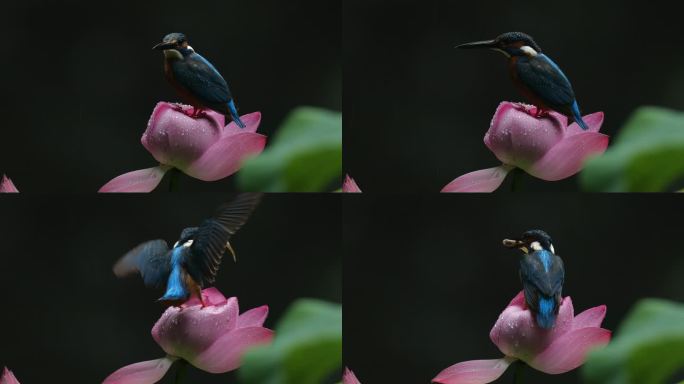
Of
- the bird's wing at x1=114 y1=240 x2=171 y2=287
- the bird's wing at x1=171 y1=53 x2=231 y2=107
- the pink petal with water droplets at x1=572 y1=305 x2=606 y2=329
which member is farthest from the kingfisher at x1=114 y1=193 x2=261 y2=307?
the pink petal with water droplets at x1=572 y1=305 x2=606 y2=329

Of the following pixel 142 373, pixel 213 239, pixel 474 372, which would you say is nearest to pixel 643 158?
pixel 474 372

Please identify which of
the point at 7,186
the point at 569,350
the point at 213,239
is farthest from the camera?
the point at 7,186

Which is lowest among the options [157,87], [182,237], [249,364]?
[249,364]

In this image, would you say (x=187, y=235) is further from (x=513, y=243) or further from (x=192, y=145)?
(x=513, y=243)

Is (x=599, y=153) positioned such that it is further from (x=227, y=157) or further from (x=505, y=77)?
(x=227, y=157)

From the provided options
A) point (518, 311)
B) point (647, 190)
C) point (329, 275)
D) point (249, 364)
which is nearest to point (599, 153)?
point (647, 190)
